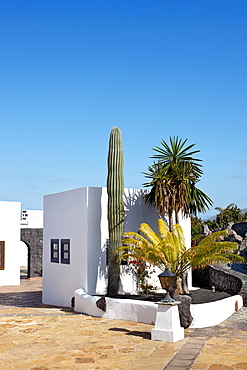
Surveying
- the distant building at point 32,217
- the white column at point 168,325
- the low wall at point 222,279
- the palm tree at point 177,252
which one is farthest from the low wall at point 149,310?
the distant building at point 32,217

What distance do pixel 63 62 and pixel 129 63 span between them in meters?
2.19

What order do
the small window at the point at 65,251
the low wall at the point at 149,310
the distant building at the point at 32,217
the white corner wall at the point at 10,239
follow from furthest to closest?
the distant building at the point at 32,217, the white corner wall at the point at 10,239, the small window at the point at 65,251, the low wall at the point at 149,310

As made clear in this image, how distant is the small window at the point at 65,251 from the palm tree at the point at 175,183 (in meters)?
3.09

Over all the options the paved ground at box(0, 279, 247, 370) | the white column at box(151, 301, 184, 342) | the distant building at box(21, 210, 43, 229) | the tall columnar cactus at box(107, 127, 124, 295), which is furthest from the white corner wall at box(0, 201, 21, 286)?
the white column at box(151, 301, 184, 342)

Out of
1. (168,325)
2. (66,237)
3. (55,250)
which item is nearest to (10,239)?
(55,250)

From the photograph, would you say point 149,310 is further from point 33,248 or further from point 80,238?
point 33,248

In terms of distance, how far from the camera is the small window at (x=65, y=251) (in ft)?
49.3

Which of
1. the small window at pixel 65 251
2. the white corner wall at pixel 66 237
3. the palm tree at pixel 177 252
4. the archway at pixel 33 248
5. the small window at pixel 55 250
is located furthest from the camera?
the archway at pixel 33 248

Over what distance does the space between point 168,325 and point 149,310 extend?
1.60 m

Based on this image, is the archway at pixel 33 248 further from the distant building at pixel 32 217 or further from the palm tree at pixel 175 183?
the palm tree at pixel 175 183

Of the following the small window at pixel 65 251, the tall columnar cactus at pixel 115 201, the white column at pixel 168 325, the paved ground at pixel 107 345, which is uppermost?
the tall columnar cactus at pixel 115 201

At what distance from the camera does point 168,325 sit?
31.1 ft

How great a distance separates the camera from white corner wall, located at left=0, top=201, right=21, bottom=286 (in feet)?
75.6

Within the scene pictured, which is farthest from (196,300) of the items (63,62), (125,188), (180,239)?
(63,62)
